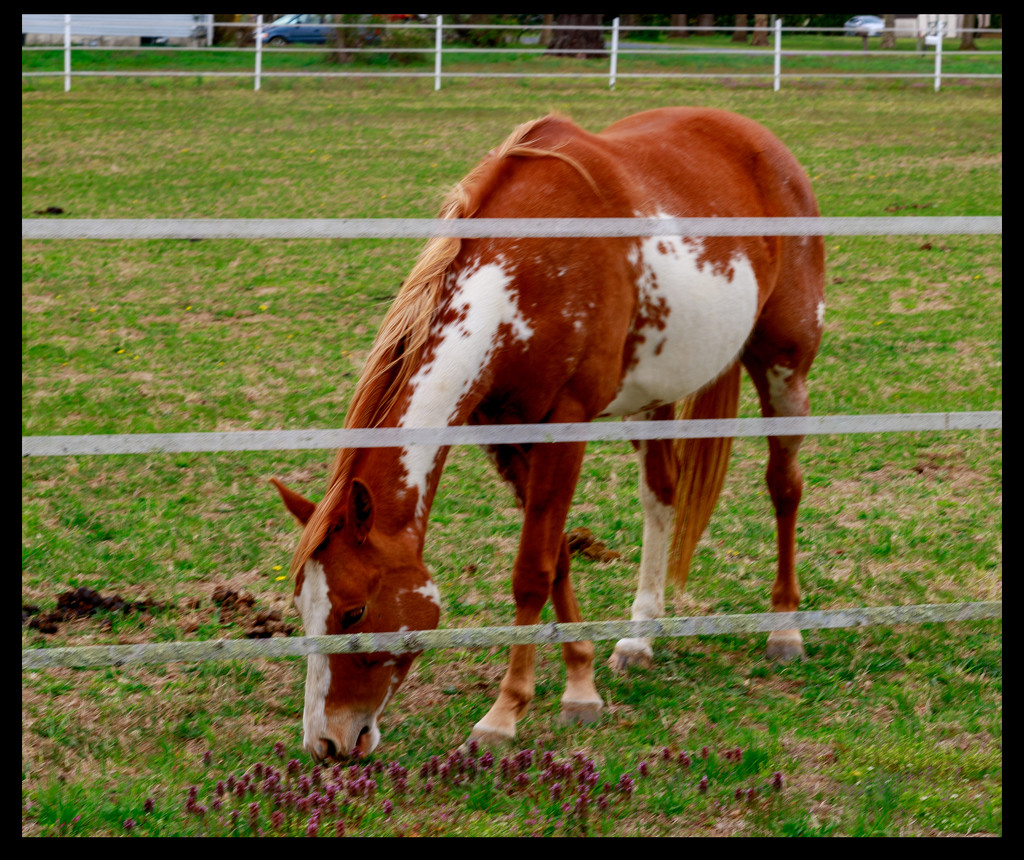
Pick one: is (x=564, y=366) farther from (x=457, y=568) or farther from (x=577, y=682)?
(x=457, y=568)

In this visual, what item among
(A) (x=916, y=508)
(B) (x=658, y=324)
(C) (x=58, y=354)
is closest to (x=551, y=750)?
(B) (x=658, y=324)

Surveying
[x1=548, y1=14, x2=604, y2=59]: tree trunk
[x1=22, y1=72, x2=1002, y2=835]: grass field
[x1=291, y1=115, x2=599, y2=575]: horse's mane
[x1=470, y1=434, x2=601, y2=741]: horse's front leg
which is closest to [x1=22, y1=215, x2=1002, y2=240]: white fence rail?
[x1=291, y1=115, x2=599, y2=575]: horse's mane

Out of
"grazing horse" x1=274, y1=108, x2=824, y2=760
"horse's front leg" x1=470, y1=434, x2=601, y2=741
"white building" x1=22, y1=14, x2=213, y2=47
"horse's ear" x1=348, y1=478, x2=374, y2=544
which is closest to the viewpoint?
"horse's ear" x1=348, y1=478, x2=374, y2=544

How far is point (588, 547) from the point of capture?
463cm

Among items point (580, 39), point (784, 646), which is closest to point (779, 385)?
point (784, 646)

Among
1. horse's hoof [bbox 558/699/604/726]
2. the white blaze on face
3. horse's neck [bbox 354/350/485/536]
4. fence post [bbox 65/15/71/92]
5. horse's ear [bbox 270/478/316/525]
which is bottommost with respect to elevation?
horse's hoof [bbox 558/699/604/726]

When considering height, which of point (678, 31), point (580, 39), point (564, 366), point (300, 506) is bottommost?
point (300, 506)

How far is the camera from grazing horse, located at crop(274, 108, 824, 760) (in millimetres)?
2766

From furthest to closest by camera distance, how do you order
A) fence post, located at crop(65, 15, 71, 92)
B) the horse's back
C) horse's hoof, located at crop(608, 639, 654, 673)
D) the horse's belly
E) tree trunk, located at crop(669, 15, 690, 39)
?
tree trunk, located at crop(669, 15, 690, 39) < fence post, located at crop(65, 15, 71, 92) < horse's hoof, located at crop(608, 639, 654, 673) < the horse's belly < the horse's back

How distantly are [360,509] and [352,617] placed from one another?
29cm

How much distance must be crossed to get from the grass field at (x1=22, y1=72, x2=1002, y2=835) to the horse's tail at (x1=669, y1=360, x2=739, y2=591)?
29 centimetres

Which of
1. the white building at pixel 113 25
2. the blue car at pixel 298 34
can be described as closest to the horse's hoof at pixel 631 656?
the white building at pixel 113 25

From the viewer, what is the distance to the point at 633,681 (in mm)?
3674

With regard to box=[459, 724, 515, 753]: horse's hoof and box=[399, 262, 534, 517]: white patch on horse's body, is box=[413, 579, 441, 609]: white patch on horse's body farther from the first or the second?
box=[459, 724, 515, 753]: horse's hoof
